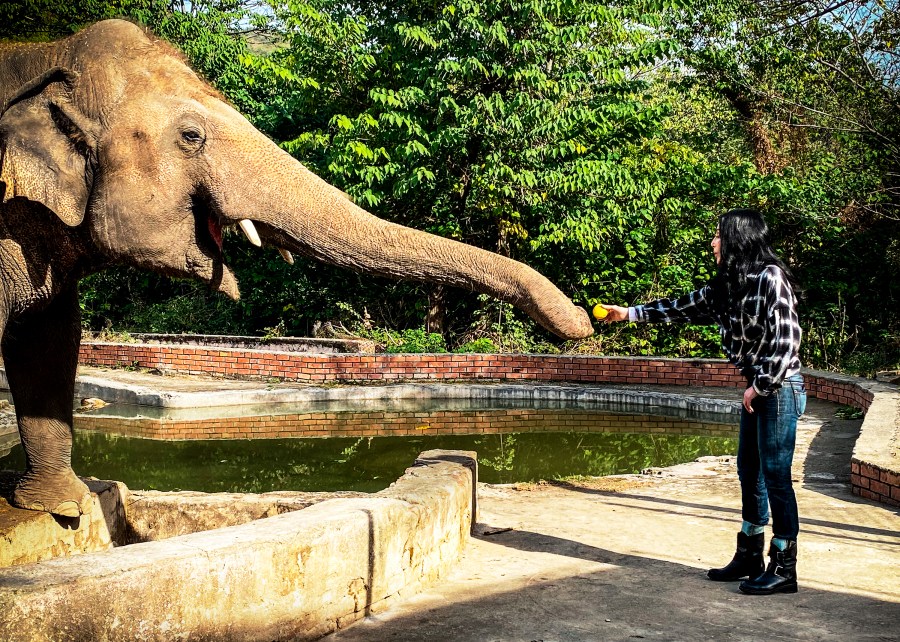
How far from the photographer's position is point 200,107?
14.0 ft

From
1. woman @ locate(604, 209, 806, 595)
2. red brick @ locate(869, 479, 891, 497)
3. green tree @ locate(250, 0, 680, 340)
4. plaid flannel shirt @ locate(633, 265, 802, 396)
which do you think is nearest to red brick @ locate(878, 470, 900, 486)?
red brick @ locate(869, 479, 891, 497)

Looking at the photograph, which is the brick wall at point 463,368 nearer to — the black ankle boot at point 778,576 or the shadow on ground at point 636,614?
the shadow on ground at point 636,614

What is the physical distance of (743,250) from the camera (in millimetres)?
4801

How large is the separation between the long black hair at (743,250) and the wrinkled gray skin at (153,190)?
3.50ft

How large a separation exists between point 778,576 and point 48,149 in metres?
3.84

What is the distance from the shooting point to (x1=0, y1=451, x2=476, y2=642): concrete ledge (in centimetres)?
330

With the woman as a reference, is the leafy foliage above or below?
above

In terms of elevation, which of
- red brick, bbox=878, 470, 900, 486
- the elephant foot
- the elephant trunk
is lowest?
red brick, bbox=878, 470, 900, 486

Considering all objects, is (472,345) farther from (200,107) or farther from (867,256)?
(200,107)

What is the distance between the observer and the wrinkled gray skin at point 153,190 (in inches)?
159

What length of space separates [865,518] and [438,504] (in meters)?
3.19

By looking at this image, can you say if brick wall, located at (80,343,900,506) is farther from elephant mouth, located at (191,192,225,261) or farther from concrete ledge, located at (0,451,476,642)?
elephant mouth, located at (191,192,225,261)

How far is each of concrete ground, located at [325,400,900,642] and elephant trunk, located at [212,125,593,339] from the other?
4.29 feet

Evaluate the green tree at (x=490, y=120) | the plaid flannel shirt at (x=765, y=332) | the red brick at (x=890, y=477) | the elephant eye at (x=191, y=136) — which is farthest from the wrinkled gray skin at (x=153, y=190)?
the green tree at (x=490, y=120)
